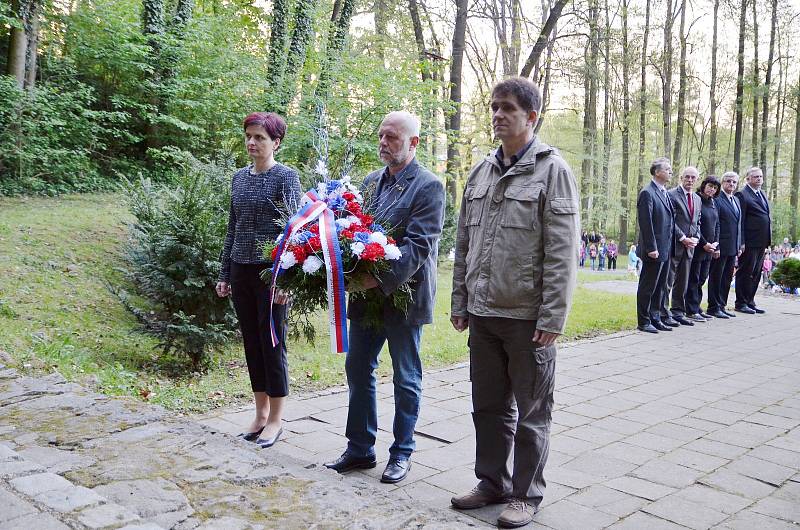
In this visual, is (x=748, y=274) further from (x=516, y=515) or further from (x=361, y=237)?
(x=361, y=237)

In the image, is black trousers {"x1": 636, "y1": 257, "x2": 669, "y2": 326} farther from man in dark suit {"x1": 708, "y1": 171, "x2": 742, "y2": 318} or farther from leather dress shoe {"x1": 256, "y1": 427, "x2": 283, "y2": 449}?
leather dress shoe {"x1": 256, "y1": 427, "x2": 283, "y2": 449}

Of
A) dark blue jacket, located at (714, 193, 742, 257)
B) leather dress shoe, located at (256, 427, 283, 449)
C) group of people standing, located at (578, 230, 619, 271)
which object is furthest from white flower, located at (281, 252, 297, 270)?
group of people standing, located at (578, 230, 619, 271)

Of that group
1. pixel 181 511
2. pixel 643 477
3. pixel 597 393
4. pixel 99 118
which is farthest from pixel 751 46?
pixel 181 511

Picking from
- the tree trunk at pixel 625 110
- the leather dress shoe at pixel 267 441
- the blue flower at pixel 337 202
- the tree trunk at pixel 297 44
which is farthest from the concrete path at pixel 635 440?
the tree trunk at pixel 625 110

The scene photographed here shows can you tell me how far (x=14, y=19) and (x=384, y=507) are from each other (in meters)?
13.1

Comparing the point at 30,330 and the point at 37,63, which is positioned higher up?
the point at 37,63

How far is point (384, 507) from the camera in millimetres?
2844

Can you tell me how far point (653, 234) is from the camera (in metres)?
8.92

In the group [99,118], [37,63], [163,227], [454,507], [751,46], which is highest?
[751,46]

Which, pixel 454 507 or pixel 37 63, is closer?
pixel 454 507

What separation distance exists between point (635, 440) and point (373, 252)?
7.77 ft

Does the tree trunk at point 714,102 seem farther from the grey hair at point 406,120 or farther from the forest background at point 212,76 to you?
the grey hair at point 406,120

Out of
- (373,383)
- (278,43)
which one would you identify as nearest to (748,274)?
(373,383)

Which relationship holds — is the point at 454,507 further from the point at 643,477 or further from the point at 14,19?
the point at 14,19
